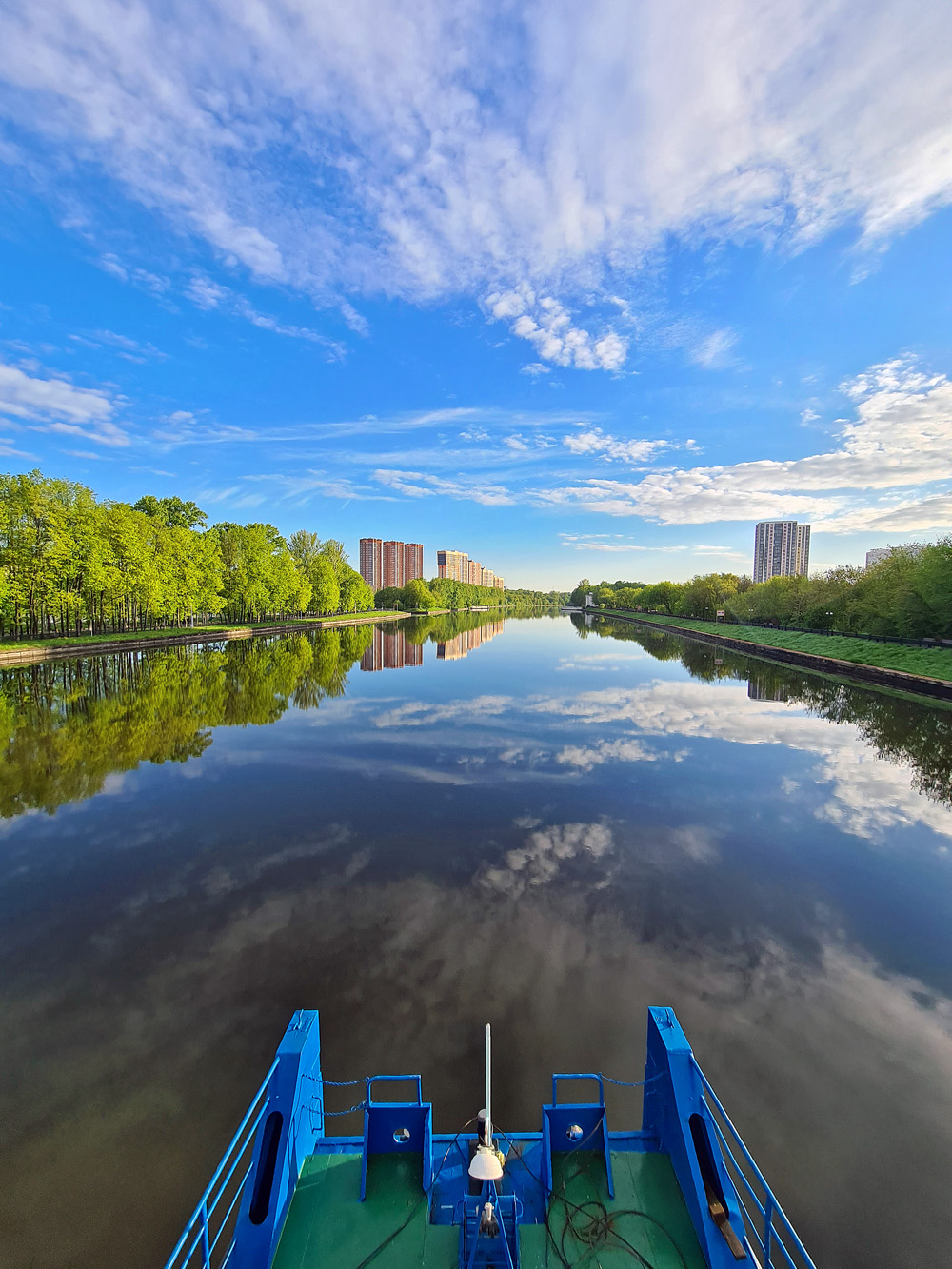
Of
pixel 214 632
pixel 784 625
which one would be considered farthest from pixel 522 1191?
pixel 784 625

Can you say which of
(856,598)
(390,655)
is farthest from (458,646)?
(856,598)

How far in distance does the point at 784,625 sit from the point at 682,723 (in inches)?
2090

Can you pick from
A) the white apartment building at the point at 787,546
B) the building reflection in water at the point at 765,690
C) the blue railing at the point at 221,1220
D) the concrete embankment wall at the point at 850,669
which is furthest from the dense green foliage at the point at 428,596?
the blue railing at the point at 221,1220

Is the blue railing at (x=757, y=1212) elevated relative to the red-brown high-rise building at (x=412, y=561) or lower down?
lower down

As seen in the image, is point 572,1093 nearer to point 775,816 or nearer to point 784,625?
point 775,816

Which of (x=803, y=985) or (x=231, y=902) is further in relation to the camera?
(x=231, y=902)

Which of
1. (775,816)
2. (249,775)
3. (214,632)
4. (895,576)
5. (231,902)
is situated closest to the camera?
(231,902)

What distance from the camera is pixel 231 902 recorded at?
7.38 meters

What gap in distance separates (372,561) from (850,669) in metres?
155

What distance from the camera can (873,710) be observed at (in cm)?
2302

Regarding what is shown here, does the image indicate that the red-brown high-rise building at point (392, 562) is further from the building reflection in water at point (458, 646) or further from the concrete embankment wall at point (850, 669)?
the concrete embankment wall at point (850, 669)

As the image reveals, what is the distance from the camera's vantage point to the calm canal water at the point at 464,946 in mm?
3990

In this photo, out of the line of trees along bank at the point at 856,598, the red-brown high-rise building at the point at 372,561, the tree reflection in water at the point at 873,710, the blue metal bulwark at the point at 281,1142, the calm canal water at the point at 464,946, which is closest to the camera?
the blue metal bulwark at the point at 281,1142

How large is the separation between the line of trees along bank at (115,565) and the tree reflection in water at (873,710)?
43.9 metres
